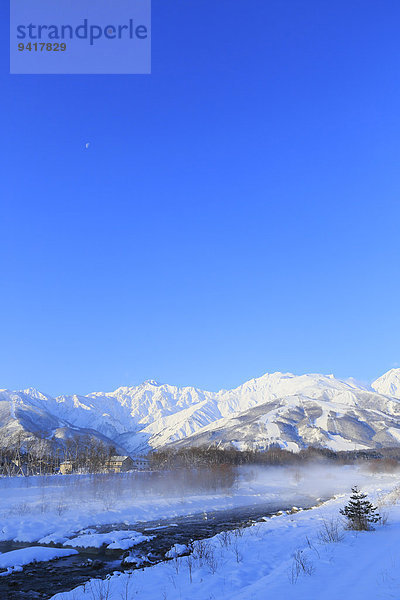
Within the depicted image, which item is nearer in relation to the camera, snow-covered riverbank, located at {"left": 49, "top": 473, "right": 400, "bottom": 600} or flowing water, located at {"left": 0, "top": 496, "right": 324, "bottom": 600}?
snow-covered riverbank, located at {"left": 49, "top": 473, "right": 400, "bottom": 600}

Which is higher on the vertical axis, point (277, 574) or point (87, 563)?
point (277, 574)

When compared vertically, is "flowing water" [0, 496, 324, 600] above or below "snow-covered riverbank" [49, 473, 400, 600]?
below

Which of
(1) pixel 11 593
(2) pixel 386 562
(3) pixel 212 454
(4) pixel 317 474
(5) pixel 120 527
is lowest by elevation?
(4) pixel 317 474

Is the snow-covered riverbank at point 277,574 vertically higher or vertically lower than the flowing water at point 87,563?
higher

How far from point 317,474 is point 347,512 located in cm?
17876

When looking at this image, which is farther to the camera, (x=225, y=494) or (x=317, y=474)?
(x=317, y=474)

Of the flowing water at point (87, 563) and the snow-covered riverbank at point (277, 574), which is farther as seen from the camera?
the flowing water at point (87, 563)

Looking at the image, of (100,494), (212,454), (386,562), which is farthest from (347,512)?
(212,454)

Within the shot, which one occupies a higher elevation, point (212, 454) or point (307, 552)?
point (307, 552)

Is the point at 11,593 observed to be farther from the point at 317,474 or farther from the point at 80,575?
the point at 317,474

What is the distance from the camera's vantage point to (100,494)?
7819 cm

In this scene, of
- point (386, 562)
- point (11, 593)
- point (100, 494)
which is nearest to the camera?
point (386, 562)

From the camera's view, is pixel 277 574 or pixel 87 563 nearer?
pixel 277 574

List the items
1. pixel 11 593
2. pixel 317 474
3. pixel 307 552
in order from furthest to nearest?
pixel 317 474, pixel 307 552, pixel 11 593
